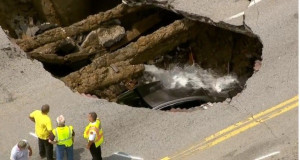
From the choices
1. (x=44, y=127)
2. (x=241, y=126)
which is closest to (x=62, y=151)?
(x=44, y=127)

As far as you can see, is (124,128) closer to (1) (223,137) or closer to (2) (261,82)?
(1) (223,137)

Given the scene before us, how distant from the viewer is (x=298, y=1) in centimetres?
1391

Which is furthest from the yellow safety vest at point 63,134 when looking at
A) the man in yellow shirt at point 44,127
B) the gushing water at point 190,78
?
the gushing water at point 190,78

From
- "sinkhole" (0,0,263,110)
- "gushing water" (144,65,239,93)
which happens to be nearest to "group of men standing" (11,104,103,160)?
"sinkhole" (0,0,263,110)

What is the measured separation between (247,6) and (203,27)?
2.20 m

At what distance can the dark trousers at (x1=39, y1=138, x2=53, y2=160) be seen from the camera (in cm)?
1067

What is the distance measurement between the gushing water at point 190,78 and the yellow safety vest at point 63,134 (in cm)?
530

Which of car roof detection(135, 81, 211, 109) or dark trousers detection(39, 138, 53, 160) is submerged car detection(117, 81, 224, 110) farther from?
dark trousers detection(39, 138, 53, 160)

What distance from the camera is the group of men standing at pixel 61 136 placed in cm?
1018

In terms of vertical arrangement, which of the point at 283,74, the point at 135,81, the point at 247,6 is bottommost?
the point at 135,81

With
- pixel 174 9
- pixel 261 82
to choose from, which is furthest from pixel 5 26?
pixel 261 82

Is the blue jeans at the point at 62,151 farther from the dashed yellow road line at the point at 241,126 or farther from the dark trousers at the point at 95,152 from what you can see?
the dashed yellow road line at the point at 241,126

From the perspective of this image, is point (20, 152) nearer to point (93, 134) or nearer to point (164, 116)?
point (93, 134)

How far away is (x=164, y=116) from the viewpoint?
1184 cm
